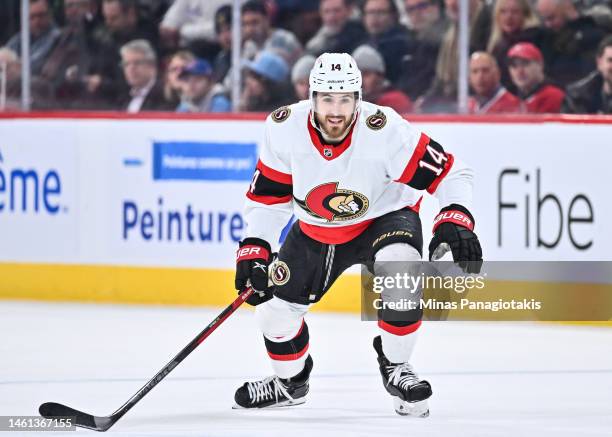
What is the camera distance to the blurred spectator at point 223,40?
7379mm

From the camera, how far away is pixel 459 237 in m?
4.32

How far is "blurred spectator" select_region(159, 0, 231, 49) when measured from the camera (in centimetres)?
745

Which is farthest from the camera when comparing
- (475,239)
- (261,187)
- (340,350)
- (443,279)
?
(340,350)

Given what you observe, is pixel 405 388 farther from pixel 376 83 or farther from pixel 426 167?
pixel 376 83

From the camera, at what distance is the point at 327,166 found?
14.8 feet

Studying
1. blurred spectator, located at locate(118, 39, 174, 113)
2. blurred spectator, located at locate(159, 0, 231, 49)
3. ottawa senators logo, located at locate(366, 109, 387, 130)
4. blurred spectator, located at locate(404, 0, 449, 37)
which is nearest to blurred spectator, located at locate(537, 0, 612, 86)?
blurred spectator, located at locate(404, 0, 449, 37)

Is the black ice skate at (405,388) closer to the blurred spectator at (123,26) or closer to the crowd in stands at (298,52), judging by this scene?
the crowd in stands at (298,52)

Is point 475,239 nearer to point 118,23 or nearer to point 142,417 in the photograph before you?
point 142,417

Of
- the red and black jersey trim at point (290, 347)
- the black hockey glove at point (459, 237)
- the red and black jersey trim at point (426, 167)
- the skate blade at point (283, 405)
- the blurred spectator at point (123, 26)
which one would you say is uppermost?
the blurred spectator at point (123, 26)

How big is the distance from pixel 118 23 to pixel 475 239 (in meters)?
3.81

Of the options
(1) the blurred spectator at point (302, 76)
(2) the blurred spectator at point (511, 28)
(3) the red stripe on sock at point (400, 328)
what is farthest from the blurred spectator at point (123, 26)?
(3) the red stripe on sock at point (400, 328)

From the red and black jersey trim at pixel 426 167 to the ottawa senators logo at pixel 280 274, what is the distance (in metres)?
0.46

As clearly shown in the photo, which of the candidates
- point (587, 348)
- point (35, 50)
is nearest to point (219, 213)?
point (35, 50)

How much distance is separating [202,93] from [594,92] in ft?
6.61
